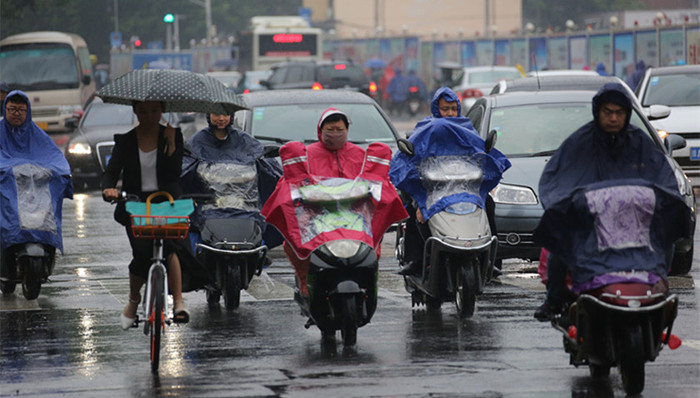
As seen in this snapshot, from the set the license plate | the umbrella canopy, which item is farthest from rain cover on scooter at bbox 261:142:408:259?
the license plate

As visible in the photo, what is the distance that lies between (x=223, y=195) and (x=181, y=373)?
9.85 feet

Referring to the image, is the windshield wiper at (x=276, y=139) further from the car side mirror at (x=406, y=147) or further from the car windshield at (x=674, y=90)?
the car windshield at (x=674, y=90)

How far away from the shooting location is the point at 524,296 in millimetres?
11195

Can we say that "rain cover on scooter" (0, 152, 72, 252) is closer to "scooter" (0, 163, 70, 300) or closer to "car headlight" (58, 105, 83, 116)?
"scooter" (0, 163, 70, 300)

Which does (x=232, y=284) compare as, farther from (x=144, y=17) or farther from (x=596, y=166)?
(x=144, y=17)

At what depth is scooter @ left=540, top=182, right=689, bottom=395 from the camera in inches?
274

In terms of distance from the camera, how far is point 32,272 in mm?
11164

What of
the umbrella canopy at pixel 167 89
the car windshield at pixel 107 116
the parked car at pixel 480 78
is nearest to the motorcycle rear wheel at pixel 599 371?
the umbrella canopy at pixel 167 89

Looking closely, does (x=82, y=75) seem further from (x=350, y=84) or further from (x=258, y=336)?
(x=258, y=336)

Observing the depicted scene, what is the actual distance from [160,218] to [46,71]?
29.0 metres

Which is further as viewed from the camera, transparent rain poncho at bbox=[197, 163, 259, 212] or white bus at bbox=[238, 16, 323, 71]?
white bus at bbox=[238, 16, 323, 71]

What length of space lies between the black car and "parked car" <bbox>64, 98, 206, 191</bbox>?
13927 mm

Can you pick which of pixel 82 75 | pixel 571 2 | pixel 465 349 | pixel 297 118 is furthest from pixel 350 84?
pixel 571 2

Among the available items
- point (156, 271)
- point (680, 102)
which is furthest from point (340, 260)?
point (680, 102)
